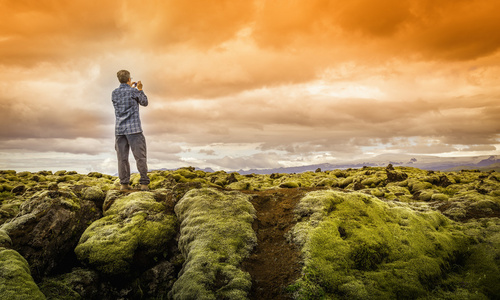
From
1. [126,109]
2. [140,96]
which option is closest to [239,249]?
[126,109]

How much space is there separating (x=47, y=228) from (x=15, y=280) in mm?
3280

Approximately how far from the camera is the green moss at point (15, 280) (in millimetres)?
6970

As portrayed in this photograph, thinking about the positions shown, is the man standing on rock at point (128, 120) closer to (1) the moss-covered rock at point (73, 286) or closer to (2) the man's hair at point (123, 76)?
(2) the man's hair at point (123, 76)

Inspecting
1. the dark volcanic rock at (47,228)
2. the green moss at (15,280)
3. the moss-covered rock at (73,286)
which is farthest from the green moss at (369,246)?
the dark volcanic rock at (47,228)

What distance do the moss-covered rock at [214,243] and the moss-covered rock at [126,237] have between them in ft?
2.95

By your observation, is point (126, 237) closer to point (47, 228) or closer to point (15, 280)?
point (47, 228)

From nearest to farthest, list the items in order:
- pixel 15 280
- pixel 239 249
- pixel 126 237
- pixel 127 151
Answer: pixel 15 280
pixel 239 249
pixel 126 237
pixel 127 151

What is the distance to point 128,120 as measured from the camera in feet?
48.5

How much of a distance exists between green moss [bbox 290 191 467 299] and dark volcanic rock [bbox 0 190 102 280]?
333 inches

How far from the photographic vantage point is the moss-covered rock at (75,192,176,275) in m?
9.98

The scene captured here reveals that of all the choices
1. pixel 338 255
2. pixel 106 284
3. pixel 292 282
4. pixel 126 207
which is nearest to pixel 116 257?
pixel 106 284

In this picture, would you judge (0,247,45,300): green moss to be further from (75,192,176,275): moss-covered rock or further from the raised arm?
the raised arm

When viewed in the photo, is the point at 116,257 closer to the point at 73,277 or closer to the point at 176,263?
the point at 73,277

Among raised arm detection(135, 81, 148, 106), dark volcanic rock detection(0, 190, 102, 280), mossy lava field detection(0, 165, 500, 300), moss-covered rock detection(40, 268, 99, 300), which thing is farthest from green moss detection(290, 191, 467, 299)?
raised arm detection(135, 81, 148, 106)
